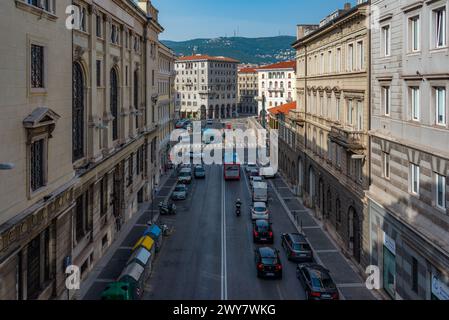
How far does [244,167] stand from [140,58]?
3208 cm

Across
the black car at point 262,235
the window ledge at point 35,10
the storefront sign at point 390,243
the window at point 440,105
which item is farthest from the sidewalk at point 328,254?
the window ledge at point 35,10

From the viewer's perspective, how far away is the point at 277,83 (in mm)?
141500

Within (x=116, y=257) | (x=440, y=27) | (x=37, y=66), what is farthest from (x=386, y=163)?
(x=116, y=257)

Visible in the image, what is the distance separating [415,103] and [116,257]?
20.7 metres

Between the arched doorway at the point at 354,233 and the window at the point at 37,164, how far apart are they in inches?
753

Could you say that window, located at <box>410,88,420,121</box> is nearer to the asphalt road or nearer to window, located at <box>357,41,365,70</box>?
window, located at <box>357,41,365,70</box>

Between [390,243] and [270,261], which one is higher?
[390,243]

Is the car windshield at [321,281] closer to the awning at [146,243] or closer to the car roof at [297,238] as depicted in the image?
the car roof at [297,238]

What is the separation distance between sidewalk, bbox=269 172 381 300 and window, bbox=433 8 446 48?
43.1ft

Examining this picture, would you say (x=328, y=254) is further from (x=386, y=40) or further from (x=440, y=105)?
(x=440, y=105)

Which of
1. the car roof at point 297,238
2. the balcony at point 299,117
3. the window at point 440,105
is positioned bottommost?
the car roof at point 297,238

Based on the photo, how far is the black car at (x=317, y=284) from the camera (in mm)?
22547

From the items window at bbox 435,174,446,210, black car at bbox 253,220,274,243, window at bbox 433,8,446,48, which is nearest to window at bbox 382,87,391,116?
window at bbox 433,8,446,48
